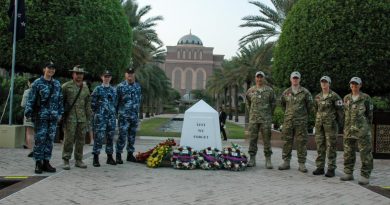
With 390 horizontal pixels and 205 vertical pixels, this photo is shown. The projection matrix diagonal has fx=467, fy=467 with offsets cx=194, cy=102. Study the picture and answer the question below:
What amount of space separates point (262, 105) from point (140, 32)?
2004cm

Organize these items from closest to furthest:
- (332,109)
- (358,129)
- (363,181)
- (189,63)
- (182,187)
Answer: (182,187) < (363,181) < (358,129) < (332,109) < (189,63)

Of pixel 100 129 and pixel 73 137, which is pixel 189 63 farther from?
pixel 73 137

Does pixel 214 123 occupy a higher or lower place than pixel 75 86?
lower

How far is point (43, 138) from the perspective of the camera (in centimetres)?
816

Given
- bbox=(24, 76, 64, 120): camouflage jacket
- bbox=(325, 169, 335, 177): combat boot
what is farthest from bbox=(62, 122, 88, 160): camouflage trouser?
bbox=(325, 169, 335, 177): combat boot

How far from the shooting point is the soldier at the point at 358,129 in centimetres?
794

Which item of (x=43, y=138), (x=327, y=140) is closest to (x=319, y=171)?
(x=327, y=140)

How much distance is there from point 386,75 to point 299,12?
335 cm

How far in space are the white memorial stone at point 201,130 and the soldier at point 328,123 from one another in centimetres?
219

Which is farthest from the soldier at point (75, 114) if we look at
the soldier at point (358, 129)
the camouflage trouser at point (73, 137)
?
the soldier at point (358, 129)

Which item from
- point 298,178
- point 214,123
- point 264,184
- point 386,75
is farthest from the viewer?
point 386,75

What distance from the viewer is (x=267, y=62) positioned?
3259 centimetres

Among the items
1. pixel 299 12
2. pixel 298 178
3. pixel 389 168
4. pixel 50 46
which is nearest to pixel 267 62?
pixel 299 12

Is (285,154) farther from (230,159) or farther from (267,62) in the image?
(267,62)
